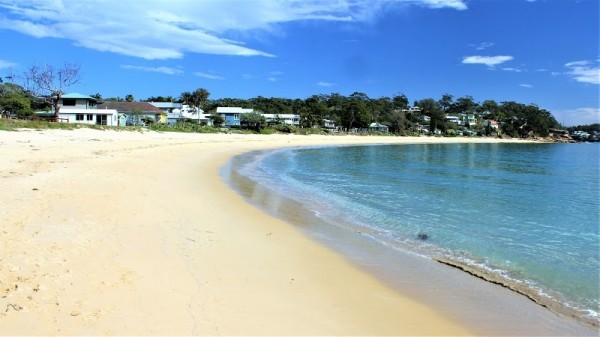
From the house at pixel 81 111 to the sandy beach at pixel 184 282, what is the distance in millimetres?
51027

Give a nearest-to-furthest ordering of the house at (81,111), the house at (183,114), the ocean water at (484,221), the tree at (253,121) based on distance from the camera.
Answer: the ocean water at (484,221) → the house at (81,111) → the tree at (253,121) → the house at (183,114)

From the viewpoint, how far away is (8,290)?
13.0ft

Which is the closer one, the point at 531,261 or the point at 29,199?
the point at 531,261

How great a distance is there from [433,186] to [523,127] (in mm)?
159396

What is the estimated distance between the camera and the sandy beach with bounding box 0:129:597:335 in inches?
150

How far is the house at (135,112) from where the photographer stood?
6209 cm

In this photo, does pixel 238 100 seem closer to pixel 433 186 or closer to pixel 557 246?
pixel 433 186

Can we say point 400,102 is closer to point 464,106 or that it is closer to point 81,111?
point 464,106

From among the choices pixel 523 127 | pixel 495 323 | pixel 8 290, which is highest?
pixel 523 127

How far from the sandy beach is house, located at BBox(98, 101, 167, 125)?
188ft

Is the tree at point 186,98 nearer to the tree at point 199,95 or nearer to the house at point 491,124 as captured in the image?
the tree at point 199,95

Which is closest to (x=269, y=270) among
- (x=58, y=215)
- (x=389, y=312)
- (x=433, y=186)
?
(x=389, y=312)

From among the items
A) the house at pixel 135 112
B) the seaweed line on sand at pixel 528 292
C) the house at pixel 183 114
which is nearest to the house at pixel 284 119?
the house at pixel 183 114

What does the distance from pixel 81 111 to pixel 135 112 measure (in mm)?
9290
